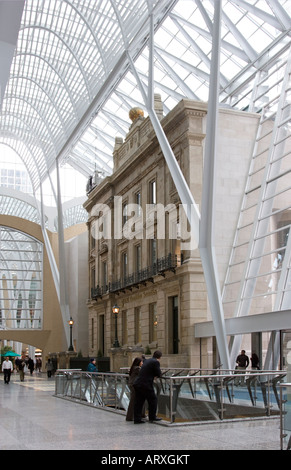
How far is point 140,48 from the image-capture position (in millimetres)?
38312

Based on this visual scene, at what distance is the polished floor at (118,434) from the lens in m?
10.0

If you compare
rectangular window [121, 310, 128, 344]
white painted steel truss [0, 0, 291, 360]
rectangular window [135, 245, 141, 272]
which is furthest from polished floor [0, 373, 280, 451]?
rectangular window [121, 310, 128, 344]

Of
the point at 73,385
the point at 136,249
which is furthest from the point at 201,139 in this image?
the point at 73,385

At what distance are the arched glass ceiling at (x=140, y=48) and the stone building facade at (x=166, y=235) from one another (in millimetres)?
2958

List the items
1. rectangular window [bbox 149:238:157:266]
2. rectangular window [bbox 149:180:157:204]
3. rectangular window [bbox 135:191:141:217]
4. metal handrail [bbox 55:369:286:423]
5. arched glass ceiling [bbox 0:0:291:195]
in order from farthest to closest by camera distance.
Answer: rectangular window [bbox 135:191:141:217]
rectangular window [bbox 149:180:157:204]
rectangular window [bbox 149:238:157:266]
arched glass ceiling [bbox 0:0:291:195]
metal handrail [bbox 55:369:286:423]

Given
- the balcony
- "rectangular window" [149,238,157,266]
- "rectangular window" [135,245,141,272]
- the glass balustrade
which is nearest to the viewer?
the glass balustrade

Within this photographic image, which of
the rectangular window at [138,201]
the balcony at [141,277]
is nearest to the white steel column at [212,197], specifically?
the balcony at [141,277]

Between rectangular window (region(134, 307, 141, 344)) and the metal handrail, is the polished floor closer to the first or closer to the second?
the metal handrail

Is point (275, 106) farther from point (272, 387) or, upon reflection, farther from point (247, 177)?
point (272, 387)

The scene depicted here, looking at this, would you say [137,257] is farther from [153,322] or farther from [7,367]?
[7,367]

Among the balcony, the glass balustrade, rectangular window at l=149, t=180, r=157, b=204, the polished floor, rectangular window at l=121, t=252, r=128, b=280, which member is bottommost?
the polished floor
